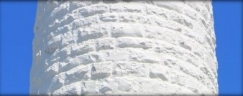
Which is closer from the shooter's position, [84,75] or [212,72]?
[84,75]

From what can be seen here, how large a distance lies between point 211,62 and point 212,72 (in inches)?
4.9

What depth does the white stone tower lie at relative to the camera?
651 centimetres

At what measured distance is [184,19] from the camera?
7168 millimetres

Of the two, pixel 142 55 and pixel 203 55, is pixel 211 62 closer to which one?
pixel 203 55

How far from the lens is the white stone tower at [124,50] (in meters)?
6.51

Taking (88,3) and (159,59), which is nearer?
(159,59)

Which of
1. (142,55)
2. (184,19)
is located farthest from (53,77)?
(184,19)

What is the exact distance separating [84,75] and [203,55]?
108 centimetres

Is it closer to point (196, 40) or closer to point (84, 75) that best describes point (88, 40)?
point (84, 75)

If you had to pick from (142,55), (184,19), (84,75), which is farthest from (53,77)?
(184,19)

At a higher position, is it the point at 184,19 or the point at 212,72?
the point at 184,19

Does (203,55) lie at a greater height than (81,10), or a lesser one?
lesser

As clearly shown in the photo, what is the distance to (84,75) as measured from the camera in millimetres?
6578

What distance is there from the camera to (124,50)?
6.68 meters
